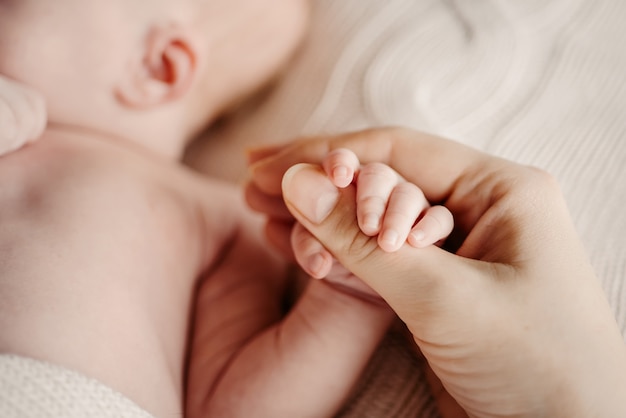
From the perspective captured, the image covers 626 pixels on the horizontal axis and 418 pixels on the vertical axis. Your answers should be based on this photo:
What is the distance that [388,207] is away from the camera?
655mm

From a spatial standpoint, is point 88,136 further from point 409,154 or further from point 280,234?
point 409,154

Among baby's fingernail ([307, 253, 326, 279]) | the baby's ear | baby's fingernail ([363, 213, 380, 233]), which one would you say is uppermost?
baby's fingernail ([363, 213, 380, 233])

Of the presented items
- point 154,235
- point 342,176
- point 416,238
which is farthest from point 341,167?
point 154,235

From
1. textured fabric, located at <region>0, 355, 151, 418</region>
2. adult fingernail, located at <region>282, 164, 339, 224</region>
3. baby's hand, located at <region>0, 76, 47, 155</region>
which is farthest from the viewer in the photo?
baby's hand, located at <region>0, 76, 47, 155</region>

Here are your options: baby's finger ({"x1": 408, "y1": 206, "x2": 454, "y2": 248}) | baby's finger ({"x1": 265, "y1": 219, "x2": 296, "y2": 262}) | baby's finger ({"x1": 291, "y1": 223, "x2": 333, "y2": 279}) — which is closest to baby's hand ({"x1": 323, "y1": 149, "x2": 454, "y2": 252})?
baby's finger ({"x1": 408, "y1": 206, "x2": 454, "y2": 248})

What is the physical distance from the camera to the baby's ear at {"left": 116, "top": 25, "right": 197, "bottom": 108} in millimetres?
1013

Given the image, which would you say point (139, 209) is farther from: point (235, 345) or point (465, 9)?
point (465, 9)

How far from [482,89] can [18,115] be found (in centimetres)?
77

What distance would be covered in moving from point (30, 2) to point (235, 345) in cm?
61

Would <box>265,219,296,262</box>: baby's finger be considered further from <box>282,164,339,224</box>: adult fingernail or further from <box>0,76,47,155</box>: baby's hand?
<box>0,76,47,155</box>: baby's hand

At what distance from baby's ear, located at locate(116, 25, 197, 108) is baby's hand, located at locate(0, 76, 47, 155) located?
16 centimetres

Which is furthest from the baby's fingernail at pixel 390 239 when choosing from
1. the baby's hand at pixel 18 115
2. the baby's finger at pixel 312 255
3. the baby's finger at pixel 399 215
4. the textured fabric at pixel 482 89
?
the baby's hand at pixel 18 115

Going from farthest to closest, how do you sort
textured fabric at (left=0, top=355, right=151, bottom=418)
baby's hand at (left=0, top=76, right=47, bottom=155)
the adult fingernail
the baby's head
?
the baby's head < baby's hand at (left=0, top=76, right=47, bottom=155) < the adult fingernail < textured fabric at (left=0, top=355, right=151, bottom=418)

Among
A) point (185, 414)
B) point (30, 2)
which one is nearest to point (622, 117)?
point (185, 414)
